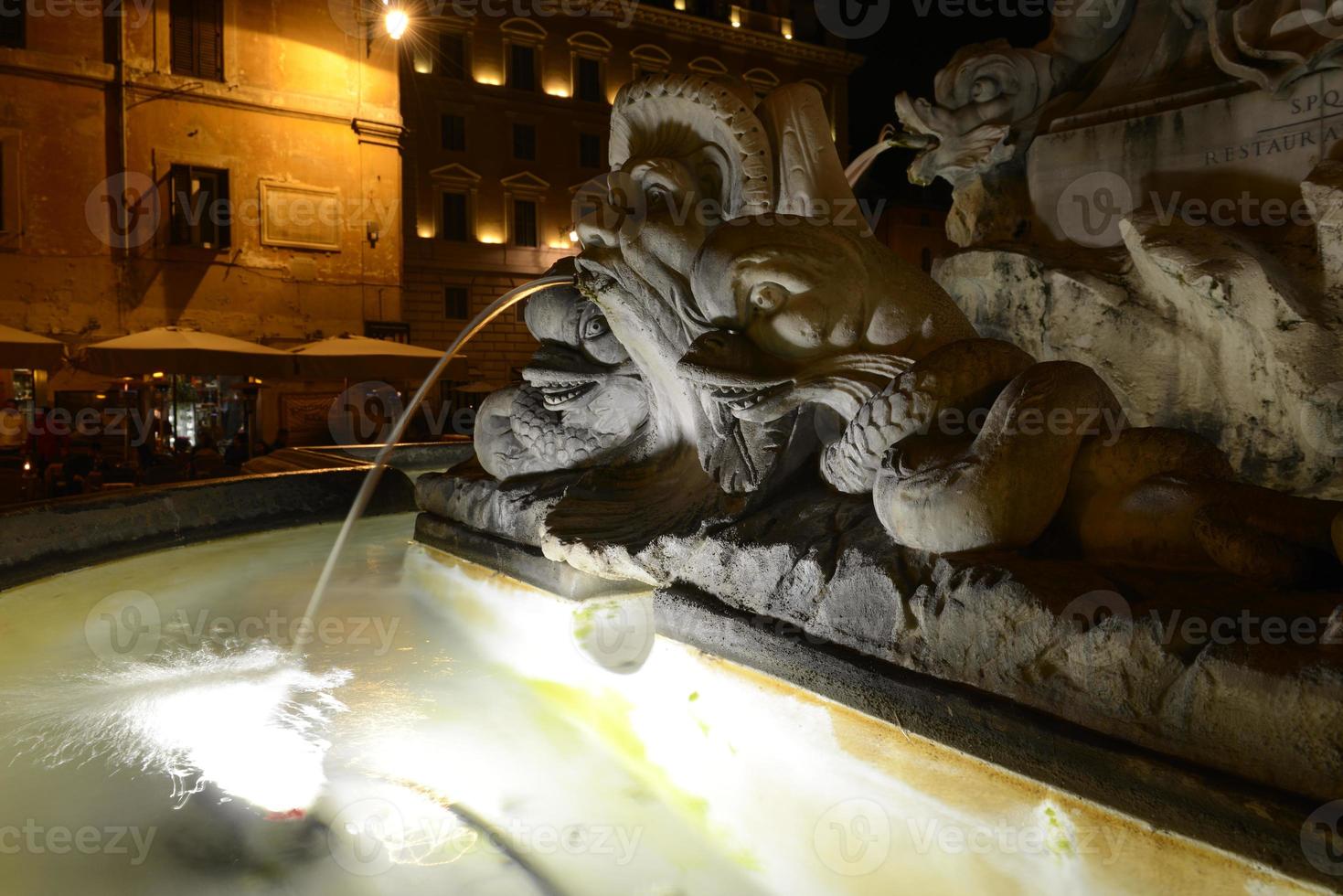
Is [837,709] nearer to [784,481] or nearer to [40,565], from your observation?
[784,481]

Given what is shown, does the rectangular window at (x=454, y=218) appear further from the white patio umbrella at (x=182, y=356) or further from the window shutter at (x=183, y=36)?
the white patio umbrella at (x=182, y=356)

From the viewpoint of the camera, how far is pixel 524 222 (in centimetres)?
3111

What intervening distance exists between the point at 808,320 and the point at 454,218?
2929 centimetres

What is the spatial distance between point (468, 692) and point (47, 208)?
1788 centimetres

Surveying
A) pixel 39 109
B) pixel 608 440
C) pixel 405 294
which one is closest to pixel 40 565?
pixel 608 440

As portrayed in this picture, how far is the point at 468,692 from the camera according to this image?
3098 mm

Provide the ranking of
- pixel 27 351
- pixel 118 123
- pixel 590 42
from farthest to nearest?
pixel 590 42
pixel 118 123
pixel 27 351

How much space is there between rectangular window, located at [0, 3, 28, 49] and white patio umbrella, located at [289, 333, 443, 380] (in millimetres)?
8817

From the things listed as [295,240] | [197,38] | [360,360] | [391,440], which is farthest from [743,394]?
[197,38]

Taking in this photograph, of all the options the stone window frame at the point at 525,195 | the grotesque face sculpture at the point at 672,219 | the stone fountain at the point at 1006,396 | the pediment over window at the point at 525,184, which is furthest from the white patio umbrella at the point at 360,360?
the pediment over window at the point at 525,184

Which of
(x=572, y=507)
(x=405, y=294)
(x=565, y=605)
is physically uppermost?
(x=405, y=294)

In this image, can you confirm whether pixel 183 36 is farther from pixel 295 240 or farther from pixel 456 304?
pixel 456 304

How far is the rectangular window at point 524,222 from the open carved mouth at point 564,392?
28.2m

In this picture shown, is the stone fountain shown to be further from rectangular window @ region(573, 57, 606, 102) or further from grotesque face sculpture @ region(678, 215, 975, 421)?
rectangular window @ region(573, 57, 606, 102)
